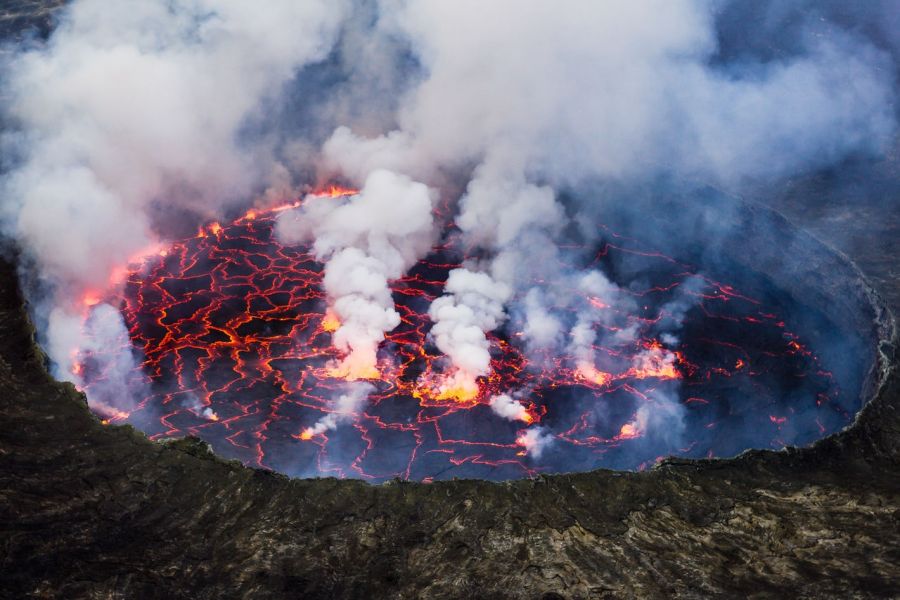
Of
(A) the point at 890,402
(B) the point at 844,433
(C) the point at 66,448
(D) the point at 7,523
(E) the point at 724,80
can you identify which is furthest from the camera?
(E) the point at 724,80

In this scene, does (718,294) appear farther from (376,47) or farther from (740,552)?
(376,47)

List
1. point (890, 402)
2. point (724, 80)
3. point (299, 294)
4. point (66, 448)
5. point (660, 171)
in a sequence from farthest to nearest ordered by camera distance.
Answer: point (724, 80) → point (660, 171) → point (299, 294) → point (890, 402) → point (66, 448)

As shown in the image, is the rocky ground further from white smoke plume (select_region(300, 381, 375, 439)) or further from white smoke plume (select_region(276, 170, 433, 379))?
white smoke plume (select_region(276, 170, 433, 379))

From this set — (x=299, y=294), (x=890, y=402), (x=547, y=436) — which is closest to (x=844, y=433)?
(x=890, y=402)

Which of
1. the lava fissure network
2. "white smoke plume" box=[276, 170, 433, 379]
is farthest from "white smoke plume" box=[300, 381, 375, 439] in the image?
"white smoke plume" box=[276, 170, 433, 379]

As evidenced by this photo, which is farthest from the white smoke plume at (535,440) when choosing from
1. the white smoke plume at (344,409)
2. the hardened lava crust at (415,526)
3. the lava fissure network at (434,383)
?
the hardened lava crust at (415,526)

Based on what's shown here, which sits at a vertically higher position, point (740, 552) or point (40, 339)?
point (40, 339)
